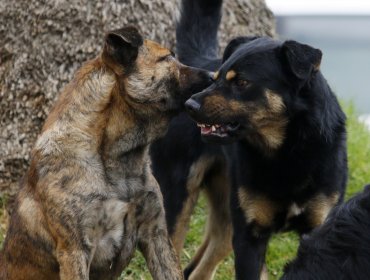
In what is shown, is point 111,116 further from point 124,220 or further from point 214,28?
point 214,28

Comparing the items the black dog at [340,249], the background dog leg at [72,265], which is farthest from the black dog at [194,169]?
the black dog at [340,249]

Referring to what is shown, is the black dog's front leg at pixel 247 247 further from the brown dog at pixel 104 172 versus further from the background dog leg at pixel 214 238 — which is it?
the background dog leg at pixel 214 238

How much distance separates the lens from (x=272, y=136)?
5820 mm

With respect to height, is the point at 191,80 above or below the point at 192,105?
above

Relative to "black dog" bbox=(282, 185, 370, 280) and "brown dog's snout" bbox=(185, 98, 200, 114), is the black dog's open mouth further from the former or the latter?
"black dog" bbox=(282, 185, 370, 280)

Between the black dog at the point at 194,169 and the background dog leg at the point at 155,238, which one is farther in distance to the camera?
the black dog at the point at 194,169

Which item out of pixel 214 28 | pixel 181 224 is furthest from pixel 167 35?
pixel 181 224

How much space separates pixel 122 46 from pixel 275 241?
3155mm

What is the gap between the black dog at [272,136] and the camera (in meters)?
5.60

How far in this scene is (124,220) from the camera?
5.16 m

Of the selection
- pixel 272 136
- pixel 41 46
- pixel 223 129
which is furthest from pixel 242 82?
pixel 41 46

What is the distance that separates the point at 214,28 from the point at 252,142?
1.30 m

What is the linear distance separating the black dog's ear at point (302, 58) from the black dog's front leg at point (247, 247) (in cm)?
102

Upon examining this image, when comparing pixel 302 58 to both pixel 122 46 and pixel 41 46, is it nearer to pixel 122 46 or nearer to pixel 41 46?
pixel 122 46
